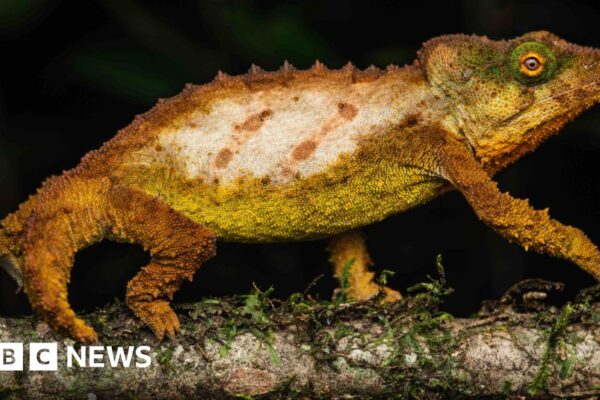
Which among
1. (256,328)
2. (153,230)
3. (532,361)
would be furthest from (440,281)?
(153,230)

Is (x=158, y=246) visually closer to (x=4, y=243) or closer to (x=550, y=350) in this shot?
(x=4, y=243)

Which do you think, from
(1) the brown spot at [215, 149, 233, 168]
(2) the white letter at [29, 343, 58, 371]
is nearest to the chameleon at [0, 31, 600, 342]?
(1) the brown spot at [215, 149, 233, 168]

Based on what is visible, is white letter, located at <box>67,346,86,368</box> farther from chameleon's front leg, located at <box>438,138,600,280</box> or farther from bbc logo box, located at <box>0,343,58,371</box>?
chameleon's front leg, located at <box>438,138,600,280</box>

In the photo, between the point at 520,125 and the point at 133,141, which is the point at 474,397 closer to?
the point at 520,125

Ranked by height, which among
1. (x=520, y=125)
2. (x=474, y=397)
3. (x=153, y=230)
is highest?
(x=520, y=125)

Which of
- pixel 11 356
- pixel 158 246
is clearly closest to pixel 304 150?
pixel 158 246

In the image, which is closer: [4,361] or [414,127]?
[4,361]

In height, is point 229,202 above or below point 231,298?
above
